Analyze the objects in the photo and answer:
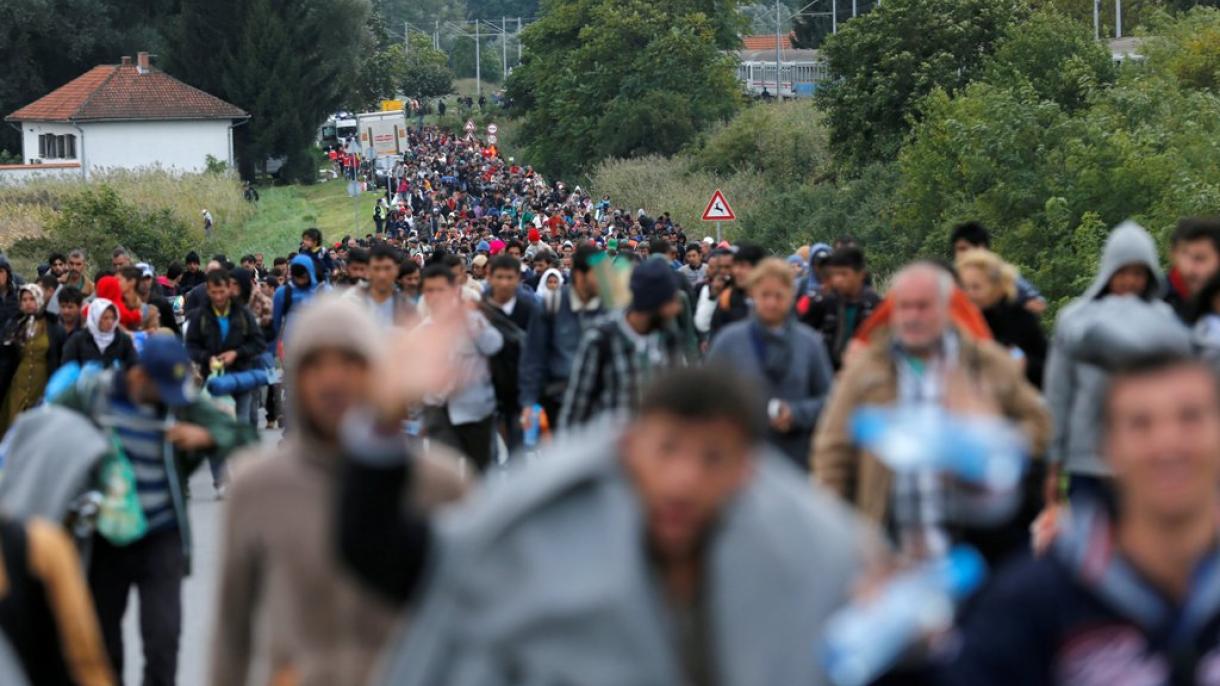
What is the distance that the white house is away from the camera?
292 ft

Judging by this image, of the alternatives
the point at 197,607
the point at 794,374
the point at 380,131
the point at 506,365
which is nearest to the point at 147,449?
the point at 794,374

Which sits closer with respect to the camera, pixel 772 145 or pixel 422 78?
pixel 772 145

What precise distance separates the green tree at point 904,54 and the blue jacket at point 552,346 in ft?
145

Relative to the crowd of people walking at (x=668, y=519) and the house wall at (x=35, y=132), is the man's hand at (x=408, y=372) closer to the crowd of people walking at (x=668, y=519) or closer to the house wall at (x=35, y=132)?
the crowd of people walking at (x=668, y=519)

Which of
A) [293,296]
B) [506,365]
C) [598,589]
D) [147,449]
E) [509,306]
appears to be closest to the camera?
[598,589]

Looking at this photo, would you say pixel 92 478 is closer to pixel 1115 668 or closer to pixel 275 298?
pixel 1115 668

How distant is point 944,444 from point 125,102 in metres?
88.6

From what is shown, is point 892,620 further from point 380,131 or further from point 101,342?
point 380,131

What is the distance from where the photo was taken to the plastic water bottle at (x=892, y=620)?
12.3 ft

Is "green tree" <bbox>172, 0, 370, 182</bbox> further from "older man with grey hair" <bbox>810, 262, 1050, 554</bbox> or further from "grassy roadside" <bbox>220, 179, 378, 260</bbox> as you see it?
"older man with grey hair" <bbox>810, 262, 1050, 554</bbox>

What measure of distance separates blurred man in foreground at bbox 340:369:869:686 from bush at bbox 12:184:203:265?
148 ft

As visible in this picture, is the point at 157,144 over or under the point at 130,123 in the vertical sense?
under

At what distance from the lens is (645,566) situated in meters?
3.62

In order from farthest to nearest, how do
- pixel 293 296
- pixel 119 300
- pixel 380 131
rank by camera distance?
1. pixel 380 131
2. pixel 293 296
3. pixel 119 300
